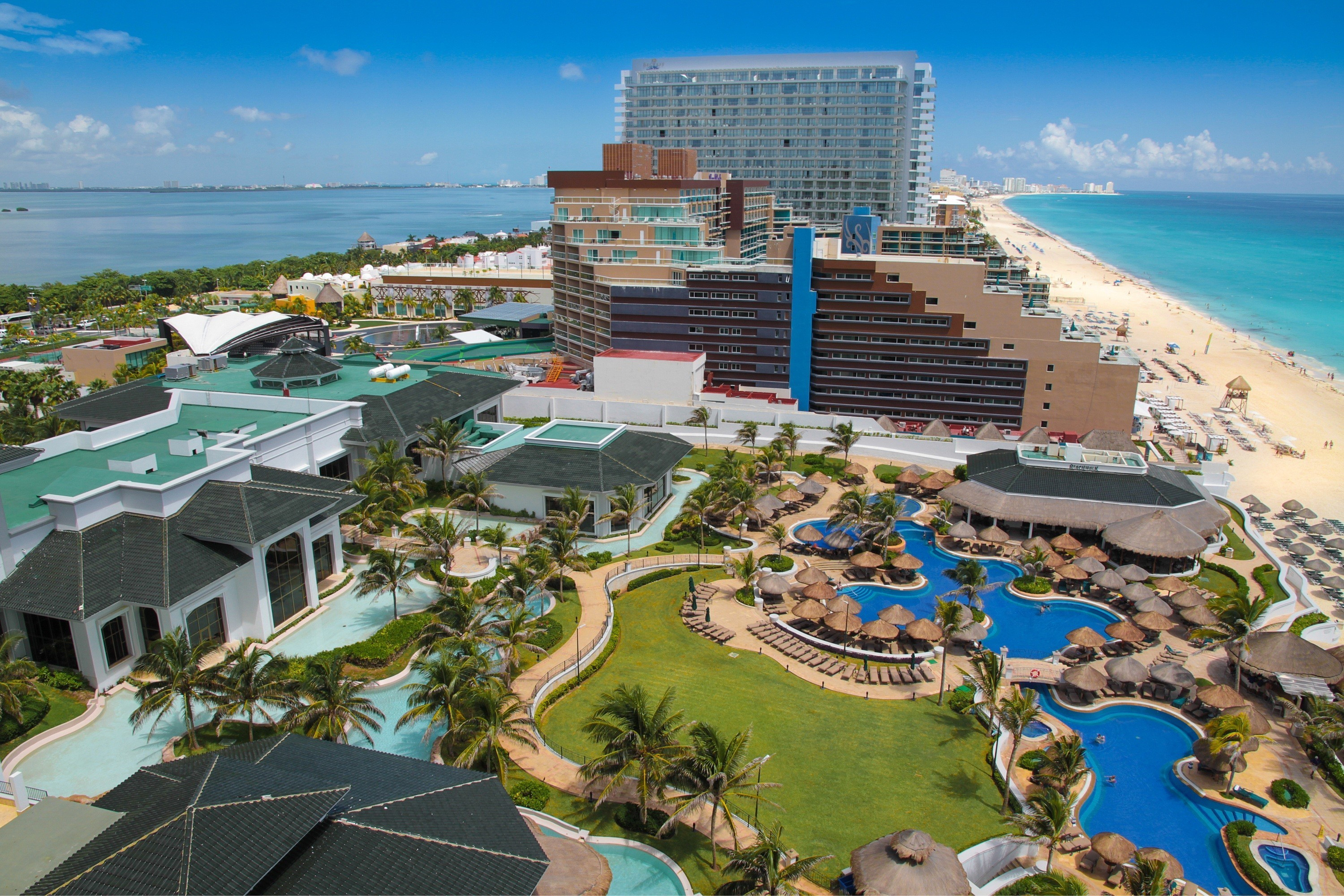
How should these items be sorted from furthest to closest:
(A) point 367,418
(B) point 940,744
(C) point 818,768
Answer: (A) point 367,418
(B) point 940,744
(C) point 818,768

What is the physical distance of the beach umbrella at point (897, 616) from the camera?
41938 mm

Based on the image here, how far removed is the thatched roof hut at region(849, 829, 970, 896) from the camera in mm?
24703

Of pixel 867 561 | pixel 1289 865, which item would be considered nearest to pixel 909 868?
pixel 1289 865

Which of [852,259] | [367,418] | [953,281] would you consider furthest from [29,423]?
[953,281]

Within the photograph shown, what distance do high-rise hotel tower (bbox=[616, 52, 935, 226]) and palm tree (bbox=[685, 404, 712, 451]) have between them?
98.6 meters

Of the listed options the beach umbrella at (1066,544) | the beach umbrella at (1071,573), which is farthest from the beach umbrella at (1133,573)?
the beach umbrella at (1066,544)

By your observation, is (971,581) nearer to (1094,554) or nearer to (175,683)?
(1094,554)

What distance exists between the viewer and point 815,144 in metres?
162

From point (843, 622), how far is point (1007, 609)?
440 inches

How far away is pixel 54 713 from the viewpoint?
3219 cm

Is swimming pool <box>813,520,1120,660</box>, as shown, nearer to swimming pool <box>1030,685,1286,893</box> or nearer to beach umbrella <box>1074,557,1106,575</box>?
beach umbrella <box>1074,557,1106,575</box>

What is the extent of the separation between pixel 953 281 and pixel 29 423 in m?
74.9

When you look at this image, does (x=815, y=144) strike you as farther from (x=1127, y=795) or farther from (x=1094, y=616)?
(x=1127, y=795)

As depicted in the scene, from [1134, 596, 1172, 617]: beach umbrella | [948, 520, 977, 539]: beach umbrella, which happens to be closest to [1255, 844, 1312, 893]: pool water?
[1134, 596, 1172, 617]: beach umbrella
